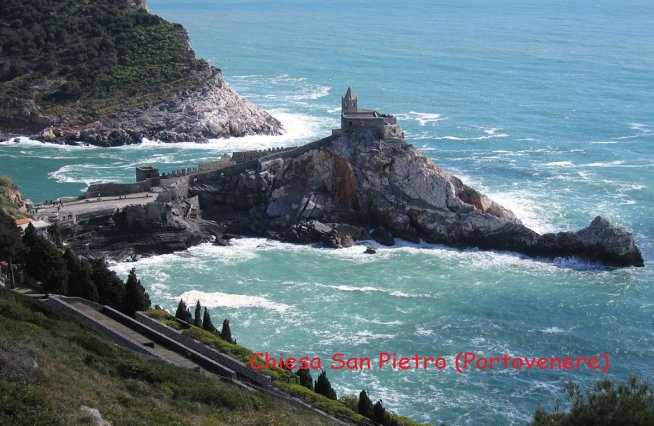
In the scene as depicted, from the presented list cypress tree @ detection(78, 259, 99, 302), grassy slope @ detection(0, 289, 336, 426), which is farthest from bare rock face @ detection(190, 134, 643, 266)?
grassy slope @ detection(0, 289, 336, 426)

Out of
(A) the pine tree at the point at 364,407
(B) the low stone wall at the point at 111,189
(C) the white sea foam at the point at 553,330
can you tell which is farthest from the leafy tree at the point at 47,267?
(B) the low stone wall at the point at 111,189

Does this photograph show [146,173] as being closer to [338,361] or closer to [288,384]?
[338,361]

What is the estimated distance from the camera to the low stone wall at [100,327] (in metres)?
39.0

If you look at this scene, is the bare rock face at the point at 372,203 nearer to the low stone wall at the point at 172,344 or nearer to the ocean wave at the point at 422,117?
the low stone wall at the point at 172,344

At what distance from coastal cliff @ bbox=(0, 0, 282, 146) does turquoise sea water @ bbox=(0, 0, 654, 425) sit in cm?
373

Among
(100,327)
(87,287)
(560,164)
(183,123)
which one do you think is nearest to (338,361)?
(87,287)

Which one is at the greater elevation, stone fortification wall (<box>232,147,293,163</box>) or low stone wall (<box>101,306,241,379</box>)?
stone fortification wall (<box>232,147,293,163</box>)

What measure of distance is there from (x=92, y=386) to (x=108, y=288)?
21.2m

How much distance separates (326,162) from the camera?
75562mm

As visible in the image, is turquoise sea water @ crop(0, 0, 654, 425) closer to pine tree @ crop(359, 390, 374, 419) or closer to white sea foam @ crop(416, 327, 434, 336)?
white sea foam @ crop(416, 327, 434, 336)

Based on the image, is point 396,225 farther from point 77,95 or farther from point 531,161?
point 77,95

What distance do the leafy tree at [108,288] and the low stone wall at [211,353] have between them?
2869 millimetres

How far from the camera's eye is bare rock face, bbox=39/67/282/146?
102250 millimetres

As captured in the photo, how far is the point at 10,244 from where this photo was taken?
46844mm
